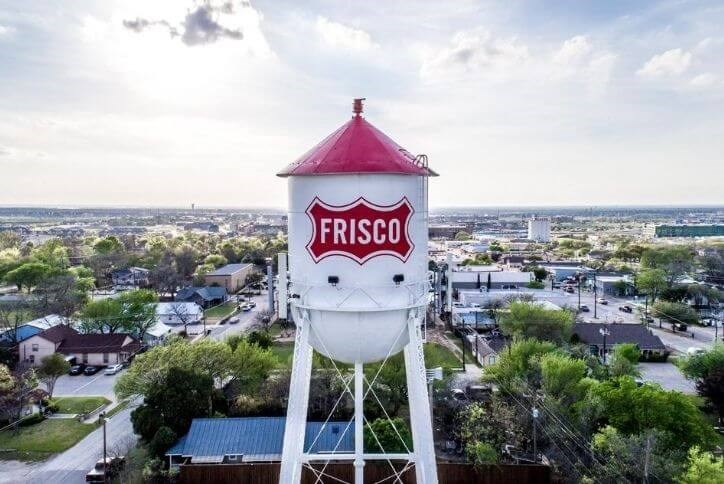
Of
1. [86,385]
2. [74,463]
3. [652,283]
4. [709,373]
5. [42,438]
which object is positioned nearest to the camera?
[74,463]

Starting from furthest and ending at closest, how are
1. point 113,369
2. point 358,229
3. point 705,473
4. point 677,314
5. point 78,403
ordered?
point 677,314
point 113,369
point 78,403
point 705,473
point 358,229

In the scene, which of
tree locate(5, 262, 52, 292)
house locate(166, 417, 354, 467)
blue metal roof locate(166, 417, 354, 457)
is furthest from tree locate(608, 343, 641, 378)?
tree locate(5, 262, 52, 292)

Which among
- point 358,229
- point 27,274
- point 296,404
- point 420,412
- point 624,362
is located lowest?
point 624,362

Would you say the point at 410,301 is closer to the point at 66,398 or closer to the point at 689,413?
the point at 689,413

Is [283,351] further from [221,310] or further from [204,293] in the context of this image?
[204,293]

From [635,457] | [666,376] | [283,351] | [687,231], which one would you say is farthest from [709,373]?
[687,231]

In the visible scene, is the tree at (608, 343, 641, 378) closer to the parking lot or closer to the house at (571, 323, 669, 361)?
the house at (571, 323, 669, 361)

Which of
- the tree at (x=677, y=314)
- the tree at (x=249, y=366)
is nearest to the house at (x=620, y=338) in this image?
the tree at (x=677, y=314)
